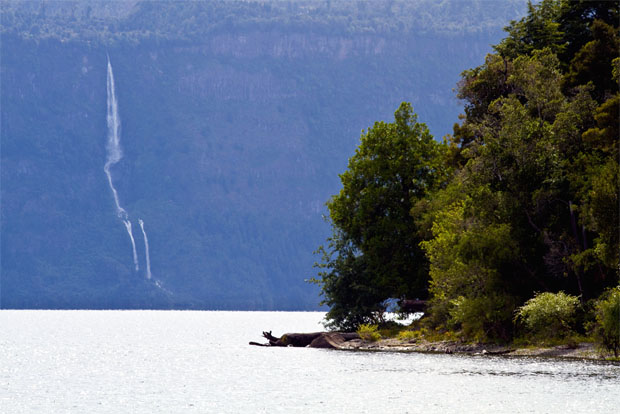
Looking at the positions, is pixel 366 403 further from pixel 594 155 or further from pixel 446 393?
pixel 594 155

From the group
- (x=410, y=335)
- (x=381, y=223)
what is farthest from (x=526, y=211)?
(x=381, y=223)

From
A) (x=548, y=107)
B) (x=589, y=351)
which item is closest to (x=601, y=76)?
(x=548, y=107)

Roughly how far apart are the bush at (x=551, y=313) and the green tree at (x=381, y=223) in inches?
710

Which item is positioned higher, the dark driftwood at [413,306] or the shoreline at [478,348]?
the dark driftwood at [413,306]

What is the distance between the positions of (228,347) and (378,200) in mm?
16831

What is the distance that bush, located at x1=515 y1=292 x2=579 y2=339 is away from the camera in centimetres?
5419

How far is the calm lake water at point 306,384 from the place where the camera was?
31.8m

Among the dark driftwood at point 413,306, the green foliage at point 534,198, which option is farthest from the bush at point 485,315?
the dark driftwood at point 413,306

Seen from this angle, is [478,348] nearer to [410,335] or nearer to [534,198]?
[410,335]

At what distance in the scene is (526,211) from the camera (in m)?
56.4

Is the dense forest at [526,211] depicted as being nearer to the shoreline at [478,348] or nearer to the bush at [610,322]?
the bush at [610,322]

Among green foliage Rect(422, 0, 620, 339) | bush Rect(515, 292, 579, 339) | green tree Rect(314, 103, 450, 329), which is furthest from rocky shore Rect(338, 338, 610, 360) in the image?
green tree Rect(314, 103, 450, 329)

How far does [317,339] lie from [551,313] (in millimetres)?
24183

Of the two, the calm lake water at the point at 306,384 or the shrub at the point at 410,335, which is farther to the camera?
the shrub at the point at 410,335
